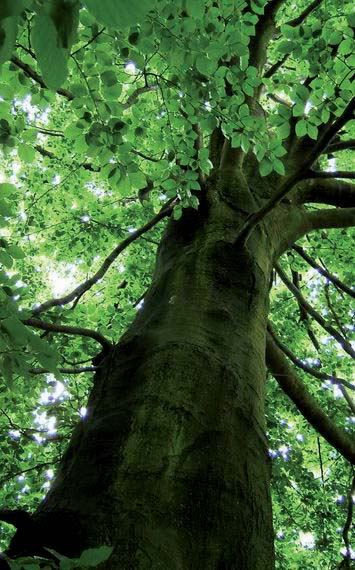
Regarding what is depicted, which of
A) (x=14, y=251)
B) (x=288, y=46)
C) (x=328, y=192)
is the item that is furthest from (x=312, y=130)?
(x=14, y=251)

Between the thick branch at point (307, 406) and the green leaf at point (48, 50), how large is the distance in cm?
291

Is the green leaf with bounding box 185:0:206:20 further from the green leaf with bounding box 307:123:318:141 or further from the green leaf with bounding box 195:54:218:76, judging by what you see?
the green leaf with bounding box 307:123:318:141

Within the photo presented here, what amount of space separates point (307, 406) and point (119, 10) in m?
3.28

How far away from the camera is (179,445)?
1.55m

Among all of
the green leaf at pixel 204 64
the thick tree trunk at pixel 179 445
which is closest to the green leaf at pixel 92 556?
the thick tree trunk at pixel 179 445

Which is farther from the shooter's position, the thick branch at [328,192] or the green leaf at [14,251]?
the thick branch at [328,192]

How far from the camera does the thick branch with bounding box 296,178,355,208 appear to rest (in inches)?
152

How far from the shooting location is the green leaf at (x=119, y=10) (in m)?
0.65

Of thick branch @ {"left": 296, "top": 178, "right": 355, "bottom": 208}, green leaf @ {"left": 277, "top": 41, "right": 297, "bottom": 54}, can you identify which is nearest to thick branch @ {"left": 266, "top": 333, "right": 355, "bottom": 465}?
thick branch @ {"left": 296, "top": 178, "right": 355, "bottom": 208}

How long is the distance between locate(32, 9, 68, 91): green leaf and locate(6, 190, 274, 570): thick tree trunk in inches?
44.2

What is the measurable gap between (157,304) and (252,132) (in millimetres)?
1110

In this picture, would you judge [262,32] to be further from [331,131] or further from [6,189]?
[6,189]

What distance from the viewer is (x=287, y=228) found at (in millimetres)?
3490

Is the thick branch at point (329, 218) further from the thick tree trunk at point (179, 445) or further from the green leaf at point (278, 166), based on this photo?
the thick tree trunk at point (179, 445)
